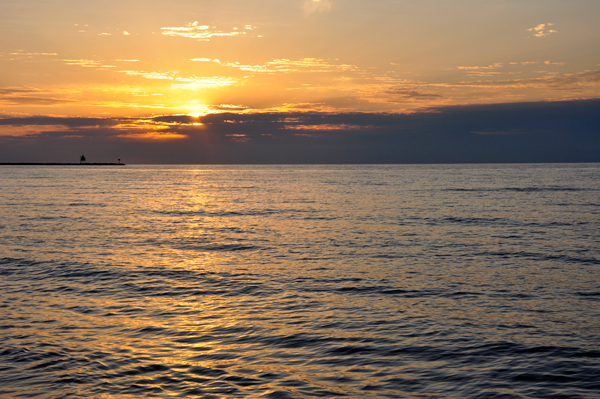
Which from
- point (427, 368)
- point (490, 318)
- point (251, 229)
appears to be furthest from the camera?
point (251, 229)

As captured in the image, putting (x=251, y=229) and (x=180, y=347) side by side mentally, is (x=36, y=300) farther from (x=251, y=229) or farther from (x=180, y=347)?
(x=251, y=229)

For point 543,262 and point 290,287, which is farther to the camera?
point 543,262

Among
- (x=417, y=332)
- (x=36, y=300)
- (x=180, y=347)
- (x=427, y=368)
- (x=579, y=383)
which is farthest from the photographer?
(x=36, y=300)

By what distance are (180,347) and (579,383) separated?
9876mm

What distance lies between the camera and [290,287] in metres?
19.4

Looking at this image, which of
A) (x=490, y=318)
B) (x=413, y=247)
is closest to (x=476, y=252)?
(x=413, y=247)

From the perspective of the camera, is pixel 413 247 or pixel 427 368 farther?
pixel 413 247

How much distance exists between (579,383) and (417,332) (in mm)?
4387

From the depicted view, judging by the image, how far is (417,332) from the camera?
46.3 feet

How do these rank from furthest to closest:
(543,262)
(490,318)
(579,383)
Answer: (543,262)
(490,318)
(579,383)

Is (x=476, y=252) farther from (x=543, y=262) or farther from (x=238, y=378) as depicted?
(x=238, y=378)

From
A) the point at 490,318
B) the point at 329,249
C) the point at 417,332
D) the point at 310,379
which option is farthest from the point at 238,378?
the point at 329,249

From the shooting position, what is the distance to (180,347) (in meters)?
12.9

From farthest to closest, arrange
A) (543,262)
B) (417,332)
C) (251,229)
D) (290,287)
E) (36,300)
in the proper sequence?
(251,229) < (543,262) < (290,287) < (36,300) < (417,332)
